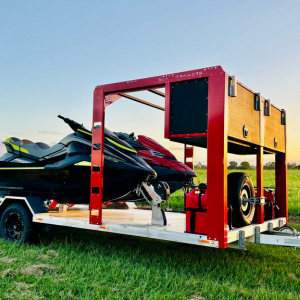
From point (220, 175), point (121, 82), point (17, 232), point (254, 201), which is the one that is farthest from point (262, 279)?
point (17, 232)

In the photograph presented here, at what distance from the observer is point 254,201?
5.07 metres

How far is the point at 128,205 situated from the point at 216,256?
119 inches

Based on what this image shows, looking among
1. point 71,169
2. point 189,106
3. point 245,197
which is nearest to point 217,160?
point 189,106

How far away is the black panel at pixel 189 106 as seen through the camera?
4.45m

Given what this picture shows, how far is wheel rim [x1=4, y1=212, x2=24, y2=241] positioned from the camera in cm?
642

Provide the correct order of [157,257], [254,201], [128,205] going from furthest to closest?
[128,205], [157,257], [254,201]

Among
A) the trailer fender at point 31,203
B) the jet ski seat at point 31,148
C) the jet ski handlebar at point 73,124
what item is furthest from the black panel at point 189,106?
the trailer fender at point 31,203

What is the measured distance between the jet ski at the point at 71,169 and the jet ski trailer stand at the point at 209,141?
668 mm

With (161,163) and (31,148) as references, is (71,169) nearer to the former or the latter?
(31,148)

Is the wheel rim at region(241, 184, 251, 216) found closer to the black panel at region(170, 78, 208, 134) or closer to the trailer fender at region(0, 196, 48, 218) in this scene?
the black panel at region(170, 78, 208, 134)

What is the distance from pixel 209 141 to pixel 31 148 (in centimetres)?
399

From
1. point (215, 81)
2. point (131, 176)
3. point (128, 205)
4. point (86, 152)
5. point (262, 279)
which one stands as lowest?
point (262, 279)

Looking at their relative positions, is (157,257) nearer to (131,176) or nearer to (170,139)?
(131,176)

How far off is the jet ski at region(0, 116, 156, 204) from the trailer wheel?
0.51 m
